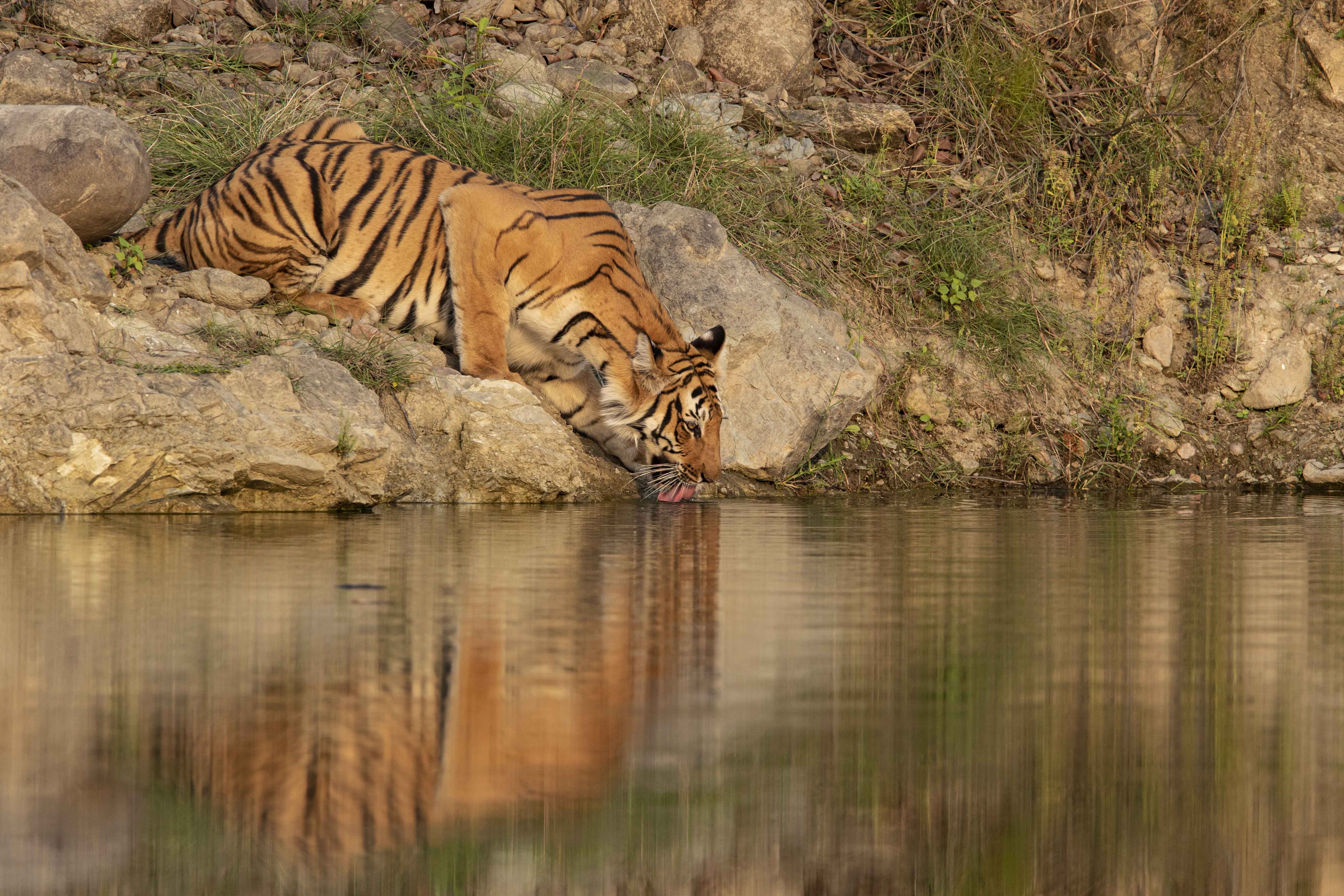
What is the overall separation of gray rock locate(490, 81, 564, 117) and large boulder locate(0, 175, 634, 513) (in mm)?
2717

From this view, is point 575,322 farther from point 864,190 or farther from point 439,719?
point 439,719

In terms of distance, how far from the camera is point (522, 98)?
33.1 feet

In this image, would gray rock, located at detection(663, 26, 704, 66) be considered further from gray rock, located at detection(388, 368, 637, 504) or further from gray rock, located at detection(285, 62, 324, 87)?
gray rock, located at detection(388, 368, 637, 504)

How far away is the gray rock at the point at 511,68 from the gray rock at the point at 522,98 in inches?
2.7

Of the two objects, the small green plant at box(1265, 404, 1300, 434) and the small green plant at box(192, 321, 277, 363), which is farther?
the small green plant at box(1265, 404, 1300, 434)

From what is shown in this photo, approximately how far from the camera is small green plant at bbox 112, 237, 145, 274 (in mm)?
7613

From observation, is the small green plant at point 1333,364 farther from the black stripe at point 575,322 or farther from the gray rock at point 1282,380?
the black stripe at point 575,322

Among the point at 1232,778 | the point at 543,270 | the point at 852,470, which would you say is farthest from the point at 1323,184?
the point at 1232,778

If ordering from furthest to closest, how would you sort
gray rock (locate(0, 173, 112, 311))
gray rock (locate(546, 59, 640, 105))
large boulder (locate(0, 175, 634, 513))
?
gray rock (locate(546, 59, 640, 105)) < gray rock (locate(0, 173, 112, 311)) < large boulder (locate(0, 175, 634, 513))

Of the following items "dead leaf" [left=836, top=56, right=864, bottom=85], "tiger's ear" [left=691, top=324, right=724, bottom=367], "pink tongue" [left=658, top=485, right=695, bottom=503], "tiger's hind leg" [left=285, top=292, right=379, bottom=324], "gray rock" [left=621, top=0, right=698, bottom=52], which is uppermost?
"gray rock" [left=621, top=0, right=698, bottom=52]

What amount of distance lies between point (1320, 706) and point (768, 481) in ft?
18.9

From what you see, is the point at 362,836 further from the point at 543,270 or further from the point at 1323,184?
the point at 1323,184

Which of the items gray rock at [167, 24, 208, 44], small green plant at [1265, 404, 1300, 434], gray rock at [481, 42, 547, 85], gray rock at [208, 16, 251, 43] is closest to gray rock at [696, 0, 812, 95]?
gray rock at [481, 42, 547, 85]

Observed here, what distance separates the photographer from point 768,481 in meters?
8.43
